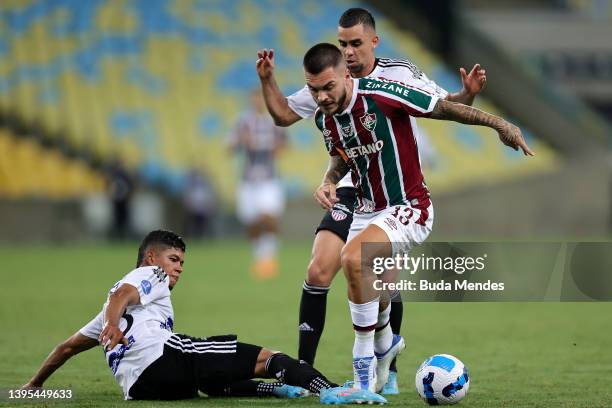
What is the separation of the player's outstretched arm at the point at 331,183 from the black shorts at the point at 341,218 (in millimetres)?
130

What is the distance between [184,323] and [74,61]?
17.3 meters

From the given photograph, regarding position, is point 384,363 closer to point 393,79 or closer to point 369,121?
point 369,121

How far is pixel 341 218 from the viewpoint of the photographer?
6.85 meters

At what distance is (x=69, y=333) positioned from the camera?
9.48m

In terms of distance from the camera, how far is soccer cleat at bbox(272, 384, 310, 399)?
Result: 607 centimetres

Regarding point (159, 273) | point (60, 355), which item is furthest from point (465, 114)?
point (60, 355)

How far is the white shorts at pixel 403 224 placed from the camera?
6085mm

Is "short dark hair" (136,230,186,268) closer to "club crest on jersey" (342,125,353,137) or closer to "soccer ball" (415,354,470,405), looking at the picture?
"club crest on jersey" (342,125,353,137)

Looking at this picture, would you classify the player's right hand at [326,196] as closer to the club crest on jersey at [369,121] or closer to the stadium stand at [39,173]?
the club crest on jersey at [369,121]

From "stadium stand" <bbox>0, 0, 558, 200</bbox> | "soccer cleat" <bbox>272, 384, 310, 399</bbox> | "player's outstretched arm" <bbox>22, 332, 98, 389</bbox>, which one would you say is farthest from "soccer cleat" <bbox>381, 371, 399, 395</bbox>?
"stadium stand" <bbox>0, 0, 558, 200</bbox>

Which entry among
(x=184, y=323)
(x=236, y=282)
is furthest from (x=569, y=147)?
(x=184, y=323)

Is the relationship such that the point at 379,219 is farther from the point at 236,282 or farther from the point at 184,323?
the point at 236,282

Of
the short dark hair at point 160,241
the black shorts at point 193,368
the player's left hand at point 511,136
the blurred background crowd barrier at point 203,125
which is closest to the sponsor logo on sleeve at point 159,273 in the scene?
the short dark hair at point 160,241

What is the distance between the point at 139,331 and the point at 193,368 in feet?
1.16
